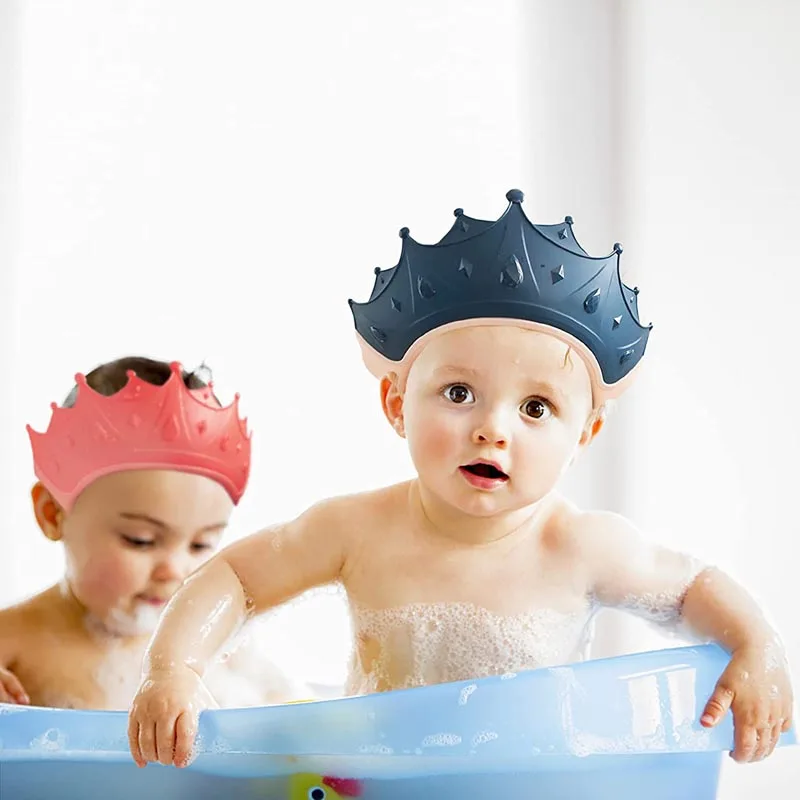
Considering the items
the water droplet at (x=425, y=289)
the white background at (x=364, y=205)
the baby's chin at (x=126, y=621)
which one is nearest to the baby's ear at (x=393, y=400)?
the water droplet at (x=425, y=289)

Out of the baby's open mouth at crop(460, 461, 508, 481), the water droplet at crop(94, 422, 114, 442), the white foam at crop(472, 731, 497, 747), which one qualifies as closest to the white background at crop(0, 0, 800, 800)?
the water droplet at crop(94, 422, 114, 442)

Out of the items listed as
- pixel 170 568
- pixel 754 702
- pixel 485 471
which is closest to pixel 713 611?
pixel 754 702

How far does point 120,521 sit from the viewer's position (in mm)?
1278

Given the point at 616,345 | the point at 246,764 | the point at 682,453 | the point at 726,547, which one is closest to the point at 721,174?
the point at 682,453

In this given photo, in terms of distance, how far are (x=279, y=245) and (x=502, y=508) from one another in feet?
3.39

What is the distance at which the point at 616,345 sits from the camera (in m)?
0.96

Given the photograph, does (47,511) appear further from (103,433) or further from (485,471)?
(485,471)

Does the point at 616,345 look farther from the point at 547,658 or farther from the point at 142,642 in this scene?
the point at 142,642

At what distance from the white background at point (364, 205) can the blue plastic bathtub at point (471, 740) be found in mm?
887

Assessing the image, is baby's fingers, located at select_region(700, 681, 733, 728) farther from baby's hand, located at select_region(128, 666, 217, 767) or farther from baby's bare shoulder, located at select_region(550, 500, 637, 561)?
baby's hand, located at select_region(128, 666, 217, 767)

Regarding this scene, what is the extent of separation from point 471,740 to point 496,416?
0.26m

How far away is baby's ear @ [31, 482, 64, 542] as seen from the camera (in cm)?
136

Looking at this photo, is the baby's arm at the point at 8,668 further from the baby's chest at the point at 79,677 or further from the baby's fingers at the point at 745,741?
the baby's fingers at the point at 745,741

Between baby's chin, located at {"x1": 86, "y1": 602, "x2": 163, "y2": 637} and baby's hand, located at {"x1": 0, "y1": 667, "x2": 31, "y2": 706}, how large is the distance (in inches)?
4.4
